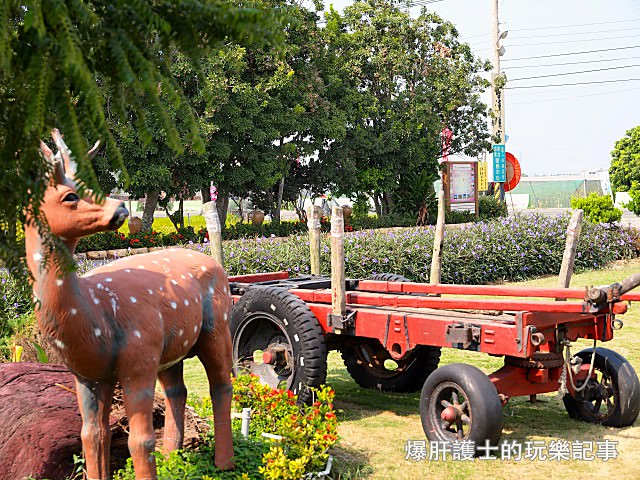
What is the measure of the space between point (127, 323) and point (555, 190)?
246 ft

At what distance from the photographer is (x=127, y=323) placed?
13.0ft

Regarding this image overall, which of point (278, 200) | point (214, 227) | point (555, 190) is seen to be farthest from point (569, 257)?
point (555, 190)

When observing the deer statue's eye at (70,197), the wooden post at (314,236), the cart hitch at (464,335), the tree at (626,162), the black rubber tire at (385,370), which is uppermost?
the tree at (626,162)

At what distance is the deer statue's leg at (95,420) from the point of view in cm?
402

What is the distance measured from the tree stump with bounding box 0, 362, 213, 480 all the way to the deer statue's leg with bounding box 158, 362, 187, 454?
23cm

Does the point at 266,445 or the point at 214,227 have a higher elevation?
the point at 214,227

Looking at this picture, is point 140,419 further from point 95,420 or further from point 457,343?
point 457,343

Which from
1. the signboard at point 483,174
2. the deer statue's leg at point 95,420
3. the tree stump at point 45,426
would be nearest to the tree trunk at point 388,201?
the signboard at point 483,174

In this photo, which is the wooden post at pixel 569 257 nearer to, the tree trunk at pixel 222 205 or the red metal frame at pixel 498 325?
the red metal frame at pixel 498 325

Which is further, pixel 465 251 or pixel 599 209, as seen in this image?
pixel 599 209

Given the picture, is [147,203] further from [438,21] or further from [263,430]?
[263,430]

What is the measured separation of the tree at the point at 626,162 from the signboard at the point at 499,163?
20708 millimetres

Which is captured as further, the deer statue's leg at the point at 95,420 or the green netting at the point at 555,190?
the green netting at the point at 555,190

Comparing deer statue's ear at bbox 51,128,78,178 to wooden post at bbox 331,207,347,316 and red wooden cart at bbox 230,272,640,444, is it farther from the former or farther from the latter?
wooden post at bbox 331,207,347,316
